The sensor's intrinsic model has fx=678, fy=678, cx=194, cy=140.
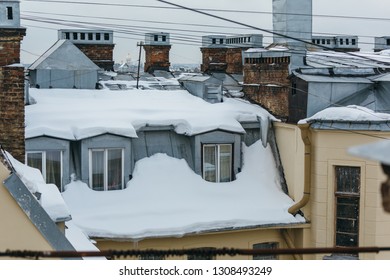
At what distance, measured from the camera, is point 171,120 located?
13.1 metres

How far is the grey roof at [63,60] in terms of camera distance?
16.0 m

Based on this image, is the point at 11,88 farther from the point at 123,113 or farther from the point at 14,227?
the point at 123,113

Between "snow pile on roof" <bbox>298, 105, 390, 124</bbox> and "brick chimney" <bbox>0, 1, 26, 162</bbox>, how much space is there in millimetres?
5020

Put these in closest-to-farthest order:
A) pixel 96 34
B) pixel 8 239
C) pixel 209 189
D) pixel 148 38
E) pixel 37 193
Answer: pixel 8 239 < pixel 37 193 < pixel 209 189 < pixel 96 34 < pixel 148 38

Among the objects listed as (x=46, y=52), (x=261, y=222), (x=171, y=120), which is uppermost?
(x=46, y=52)

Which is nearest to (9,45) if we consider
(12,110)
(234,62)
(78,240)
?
(12,110)

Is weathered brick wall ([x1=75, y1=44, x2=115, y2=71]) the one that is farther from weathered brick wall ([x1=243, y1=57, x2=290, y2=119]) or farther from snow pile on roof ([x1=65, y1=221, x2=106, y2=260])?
snow pile on roof ([x1=65, y1=221, x2=106, y2=260])

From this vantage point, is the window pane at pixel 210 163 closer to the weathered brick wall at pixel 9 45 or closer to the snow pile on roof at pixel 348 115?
the snow pile on roof at pixel 348 115

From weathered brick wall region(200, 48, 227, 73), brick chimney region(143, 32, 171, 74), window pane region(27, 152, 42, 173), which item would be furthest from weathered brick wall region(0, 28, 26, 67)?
brick chimney region(143, 32, 171, 74)

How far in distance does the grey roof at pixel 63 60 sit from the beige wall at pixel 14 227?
903 centimetres

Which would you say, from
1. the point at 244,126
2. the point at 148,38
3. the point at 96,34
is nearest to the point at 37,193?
the point at 244,126

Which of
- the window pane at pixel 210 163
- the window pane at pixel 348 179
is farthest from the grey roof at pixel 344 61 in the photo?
the window pane at pixel 210 163
